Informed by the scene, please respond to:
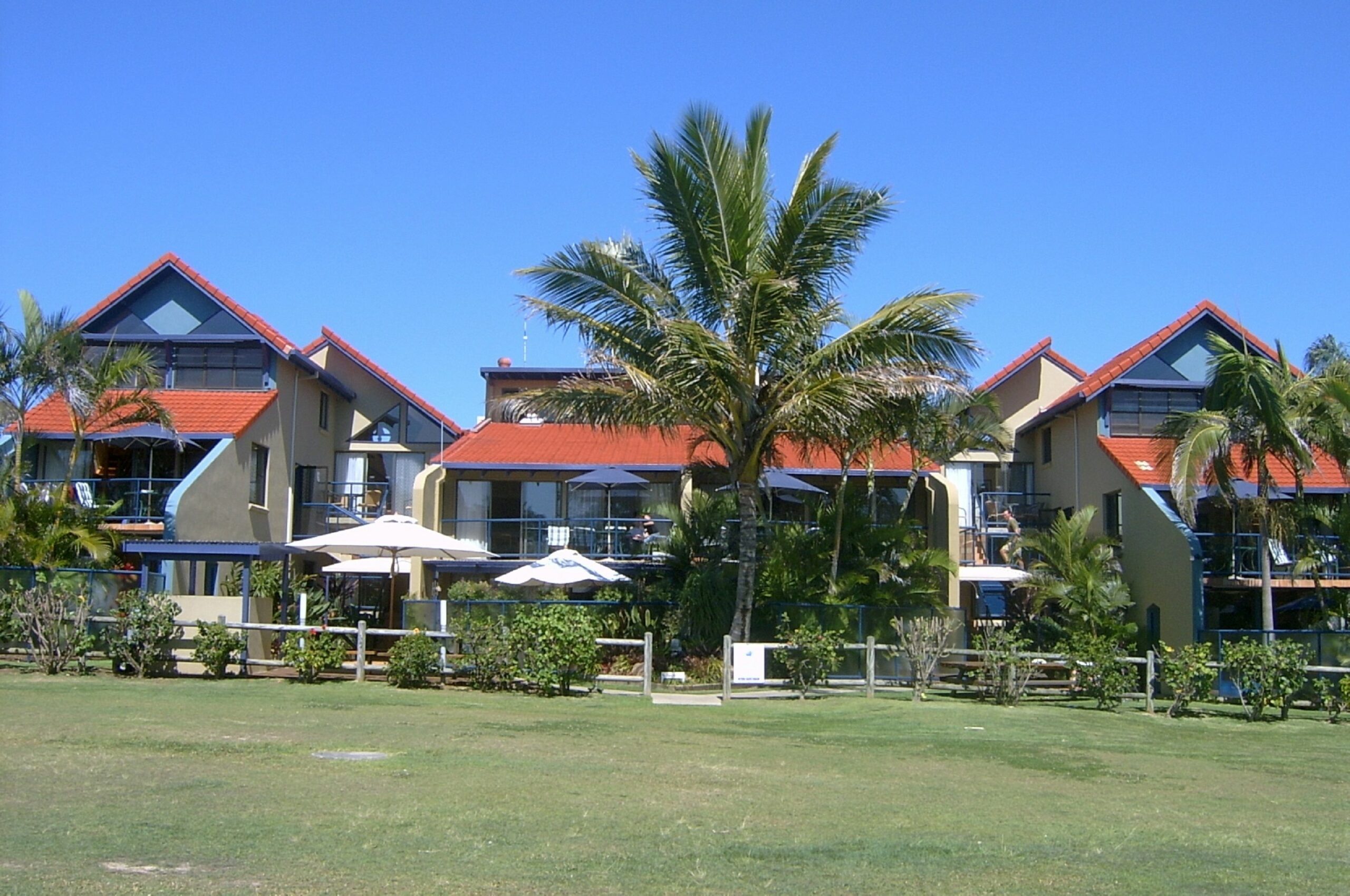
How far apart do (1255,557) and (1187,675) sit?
367 inches

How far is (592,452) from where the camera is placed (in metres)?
30.4

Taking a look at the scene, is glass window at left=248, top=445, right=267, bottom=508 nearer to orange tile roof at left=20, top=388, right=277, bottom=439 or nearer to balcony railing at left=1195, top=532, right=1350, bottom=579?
orange tile roof at left=20, top=388, right=277, bottom=439

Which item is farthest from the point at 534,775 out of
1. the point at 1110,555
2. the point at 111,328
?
the point at 111,328

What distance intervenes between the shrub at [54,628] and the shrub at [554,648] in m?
6.35

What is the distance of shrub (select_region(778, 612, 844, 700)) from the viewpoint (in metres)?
19.8

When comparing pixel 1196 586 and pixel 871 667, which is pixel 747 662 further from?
pixel 1196 586

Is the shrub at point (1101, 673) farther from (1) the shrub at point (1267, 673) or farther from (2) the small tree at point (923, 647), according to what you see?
(2) the small tree at point (923, 647)

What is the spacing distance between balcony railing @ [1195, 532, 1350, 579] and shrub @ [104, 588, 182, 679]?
1914 cm

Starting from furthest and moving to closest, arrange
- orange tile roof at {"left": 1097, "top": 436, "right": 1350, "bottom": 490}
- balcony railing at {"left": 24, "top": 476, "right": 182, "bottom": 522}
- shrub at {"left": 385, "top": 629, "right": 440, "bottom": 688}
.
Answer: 1. orange tile roof at {"left": 1097, "top": 436, "right": 1350, "bottom": 490}
2. balcony railing at {"left": 24, "top": 476, "right": 182, "bottom": 522}
3. shrub at {"left": 385, "top": 629, "right": 440, "bottom": 688}

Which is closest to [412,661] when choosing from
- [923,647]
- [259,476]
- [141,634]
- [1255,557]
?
[141,634]

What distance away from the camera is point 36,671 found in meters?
18.9

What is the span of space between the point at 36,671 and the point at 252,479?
33.8 ft

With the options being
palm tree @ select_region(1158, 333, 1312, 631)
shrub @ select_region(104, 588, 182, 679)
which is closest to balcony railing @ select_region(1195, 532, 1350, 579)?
palm tree @ select_region(1158, 333, 1312, 631)

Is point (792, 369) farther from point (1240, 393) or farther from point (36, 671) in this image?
point (36, 671)
